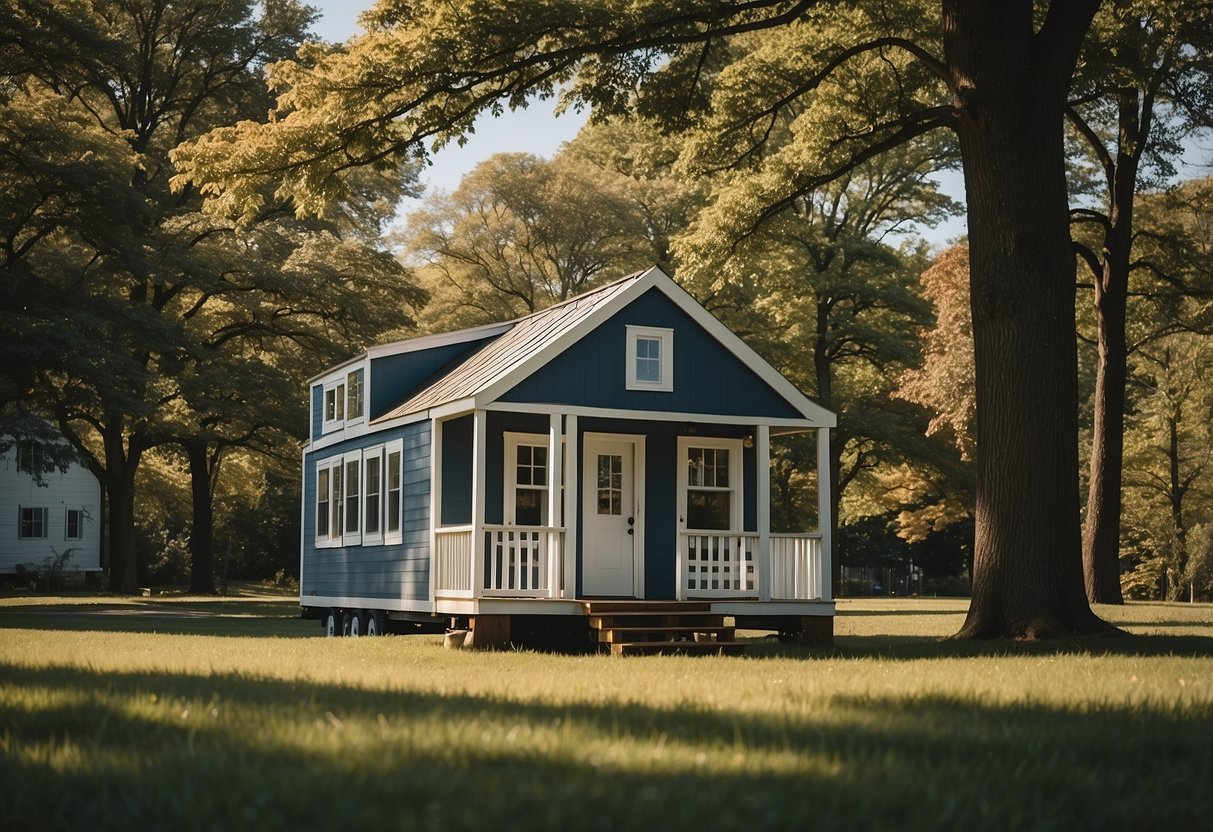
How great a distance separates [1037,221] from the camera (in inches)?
660

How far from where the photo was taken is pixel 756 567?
20.3m

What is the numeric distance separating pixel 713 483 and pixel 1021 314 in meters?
Answer: 6.35

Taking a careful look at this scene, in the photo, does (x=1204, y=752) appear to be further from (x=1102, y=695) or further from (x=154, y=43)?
(x=154, y=43)

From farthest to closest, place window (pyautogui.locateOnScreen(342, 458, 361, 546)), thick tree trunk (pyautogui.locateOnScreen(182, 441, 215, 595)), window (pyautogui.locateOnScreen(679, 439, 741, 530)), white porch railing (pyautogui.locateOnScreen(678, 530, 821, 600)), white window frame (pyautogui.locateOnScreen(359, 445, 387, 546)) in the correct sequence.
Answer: thick tree trunk (pyautogui.locateOnScreen(182, 441, 215, 595)) < window (pyautogui.locateOnScreen(342, 458, 361, 546)) < white window frame (pyautogui.locateOnScreen(359, 445, 387, 546)) < window (pyautogui.locateOnScreen(679, 439, 741, 530)) < white porch railing (pyautogui.locateOnScreen(678, 530, 821, 600))

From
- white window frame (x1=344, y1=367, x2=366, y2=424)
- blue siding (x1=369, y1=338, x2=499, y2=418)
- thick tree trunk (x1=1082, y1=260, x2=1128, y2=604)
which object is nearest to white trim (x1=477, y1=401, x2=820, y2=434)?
blue siding (x1=369, y1=338, x2=499, y2=418)

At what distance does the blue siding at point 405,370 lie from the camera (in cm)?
2334

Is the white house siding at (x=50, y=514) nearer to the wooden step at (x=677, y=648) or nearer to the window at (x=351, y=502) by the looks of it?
the window at (x=351, y=502)

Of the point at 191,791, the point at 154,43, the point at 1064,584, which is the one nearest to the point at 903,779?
the point at 191,791

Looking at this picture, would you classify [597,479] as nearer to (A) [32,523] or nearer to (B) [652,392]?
(B) [652,392]

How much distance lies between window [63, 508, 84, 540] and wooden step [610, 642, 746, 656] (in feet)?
145

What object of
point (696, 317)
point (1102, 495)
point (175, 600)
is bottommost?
point (175, 600)

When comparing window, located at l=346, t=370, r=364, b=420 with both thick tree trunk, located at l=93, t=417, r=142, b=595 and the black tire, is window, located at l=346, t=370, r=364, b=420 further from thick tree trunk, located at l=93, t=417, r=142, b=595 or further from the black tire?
thick tree trunk, located at l=93, t=417, r=142, b=595

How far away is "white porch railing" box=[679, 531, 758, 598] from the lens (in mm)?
20031

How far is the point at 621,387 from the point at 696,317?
63.8 inches
